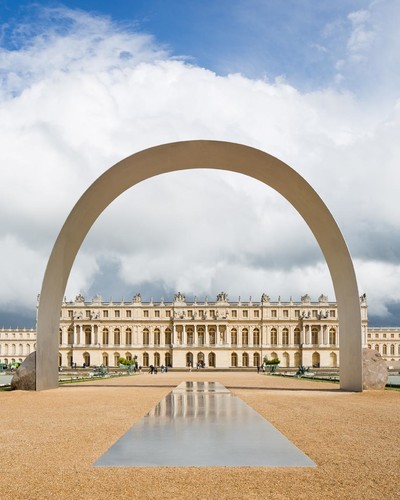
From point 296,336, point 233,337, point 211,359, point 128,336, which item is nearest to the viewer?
point 211,359

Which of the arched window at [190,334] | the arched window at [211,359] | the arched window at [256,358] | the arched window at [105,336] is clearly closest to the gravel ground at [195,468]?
the arched window at [211,359]

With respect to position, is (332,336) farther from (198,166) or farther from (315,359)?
(198,166)

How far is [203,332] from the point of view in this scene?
87.7m

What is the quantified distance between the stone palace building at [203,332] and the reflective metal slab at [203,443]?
7552 centimetres

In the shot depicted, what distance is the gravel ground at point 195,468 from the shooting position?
5887 millimetres

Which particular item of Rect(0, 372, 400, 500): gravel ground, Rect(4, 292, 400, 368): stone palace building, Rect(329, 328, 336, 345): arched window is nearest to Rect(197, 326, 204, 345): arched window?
Rect(4, 292, 400, 368): stone palace building

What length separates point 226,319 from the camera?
8762 centimetres

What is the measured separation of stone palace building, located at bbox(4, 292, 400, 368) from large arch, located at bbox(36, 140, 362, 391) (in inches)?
2627

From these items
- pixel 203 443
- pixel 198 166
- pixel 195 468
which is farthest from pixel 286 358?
pixel 195 468

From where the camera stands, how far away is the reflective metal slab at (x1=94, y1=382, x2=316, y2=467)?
721cm

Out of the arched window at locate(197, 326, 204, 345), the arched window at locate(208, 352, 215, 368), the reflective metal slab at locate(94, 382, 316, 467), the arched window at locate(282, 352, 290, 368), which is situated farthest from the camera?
the arched window at locate(282, 352, 290, 368)

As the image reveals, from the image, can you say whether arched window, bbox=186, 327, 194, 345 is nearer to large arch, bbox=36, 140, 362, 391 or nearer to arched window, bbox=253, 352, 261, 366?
arched window, bbox=253, 352, 261, 366

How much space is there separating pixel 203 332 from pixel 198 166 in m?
68.0

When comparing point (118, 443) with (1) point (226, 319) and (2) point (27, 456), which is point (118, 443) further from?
(1) point (226, 319)
